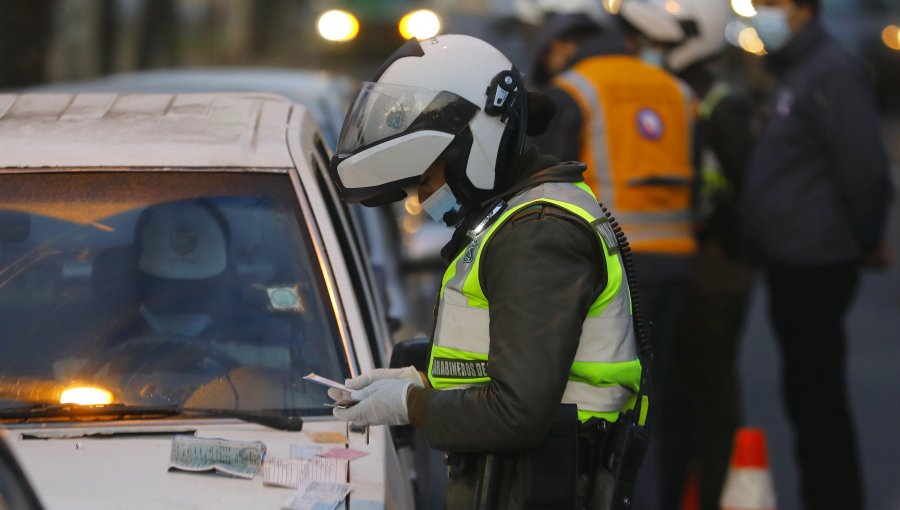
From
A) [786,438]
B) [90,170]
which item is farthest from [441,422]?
[786,438]

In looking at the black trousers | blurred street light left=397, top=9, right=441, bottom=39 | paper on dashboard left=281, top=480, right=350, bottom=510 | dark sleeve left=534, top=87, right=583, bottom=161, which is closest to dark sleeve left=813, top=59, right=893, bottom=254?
the black trousers

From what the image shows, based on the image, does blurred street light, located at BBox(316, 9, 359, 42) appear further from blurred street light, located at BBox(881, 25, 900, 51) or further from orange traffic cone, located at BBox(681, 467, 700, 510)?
blurred street light, located at BBox(881, 25, 900, 51)

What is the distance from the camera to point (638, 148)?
17.8ft

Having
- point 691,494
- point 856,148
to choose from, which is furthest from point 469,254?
point 691,494

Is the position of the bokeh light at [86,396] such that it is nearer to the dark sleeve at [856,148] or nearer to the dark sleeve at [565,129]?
the dark sleeve at [565,129]

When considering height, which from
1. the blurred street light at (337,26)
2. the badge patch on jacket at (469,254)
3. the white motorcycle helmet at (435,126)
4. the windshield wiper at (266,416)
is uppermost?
the blurred street light at (337,26)

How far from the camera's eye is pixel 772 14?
6.13 meters

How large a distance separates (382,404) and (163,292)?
1.10 metres

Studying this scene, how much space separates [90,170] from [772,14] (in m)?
3.16

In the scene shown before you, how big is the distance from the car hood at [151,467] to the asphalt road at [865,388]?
377cm

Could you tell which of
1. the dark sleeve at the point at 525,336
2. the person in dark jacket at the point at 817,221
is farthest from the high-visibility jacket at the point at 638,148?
the dark sleeve at the point at 525,336

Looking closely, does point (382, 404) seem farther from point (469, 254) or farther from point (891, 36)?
point (891, 36)

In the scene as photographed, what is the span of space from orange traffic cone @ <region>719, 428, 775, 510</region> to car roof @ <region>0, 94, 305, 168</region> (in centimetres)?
198

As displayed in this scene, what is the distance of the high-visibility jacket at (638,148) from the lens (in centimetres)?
540
